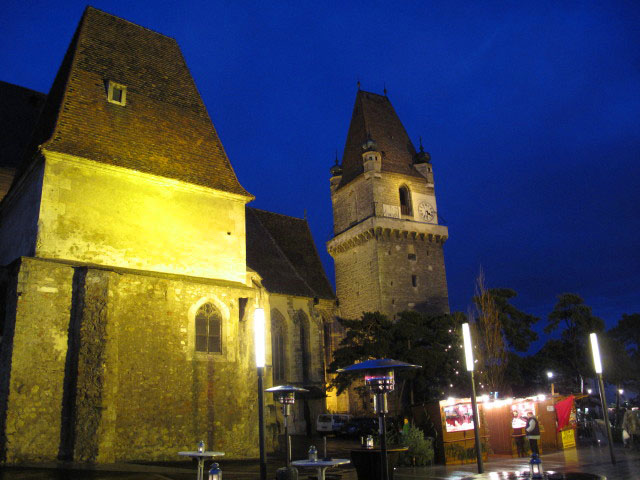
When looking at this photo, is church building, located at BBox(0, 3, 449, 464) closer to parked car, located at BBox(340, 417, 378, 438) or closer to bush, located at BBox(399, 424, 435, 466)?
bush, located at BBox(399, 424, 435, 466)

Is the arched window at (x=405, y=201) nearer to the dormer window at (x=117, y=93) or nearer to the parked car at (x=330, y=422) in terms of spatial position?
the parked car at (x=330, y=422)

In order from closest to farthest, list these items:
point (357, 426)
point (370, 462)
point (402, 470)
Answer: point (370, 462), point (402, 470), point (357, 426)

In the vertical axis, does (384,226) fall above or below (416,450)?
above

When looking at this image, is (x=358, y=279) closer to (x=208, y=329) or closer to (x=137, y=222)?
(x=208, y=329)

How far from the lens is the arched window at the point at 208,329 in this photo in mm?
16422

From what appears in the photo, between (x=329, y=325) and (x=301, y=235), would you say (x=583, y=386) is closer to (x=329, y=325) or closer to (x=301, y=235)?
(x=329, y=325)

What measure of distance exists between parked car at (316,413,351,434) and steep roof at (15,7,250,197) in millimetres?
14282

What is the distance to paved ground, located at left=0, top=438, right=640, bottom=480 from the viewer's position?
10.6 metres

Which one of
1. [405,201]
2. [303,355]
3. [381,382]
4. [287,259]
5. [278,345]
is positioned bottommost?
[381,382]

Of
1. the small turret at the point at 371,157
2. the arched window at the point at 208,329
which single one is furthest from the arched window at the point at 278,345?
the small turret at the point at 371,157

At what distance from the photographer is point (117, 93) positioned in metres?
17.7

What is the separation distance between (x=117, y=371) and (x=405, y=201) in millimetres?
28972

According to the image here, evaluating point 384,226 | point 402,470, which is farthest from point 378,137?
point 402,470

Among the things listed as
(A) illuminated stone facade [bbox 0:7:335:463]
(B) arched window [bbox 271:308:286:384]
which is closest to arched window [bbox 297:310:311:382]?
(B) arched window [bbox 271:308:286:384]
